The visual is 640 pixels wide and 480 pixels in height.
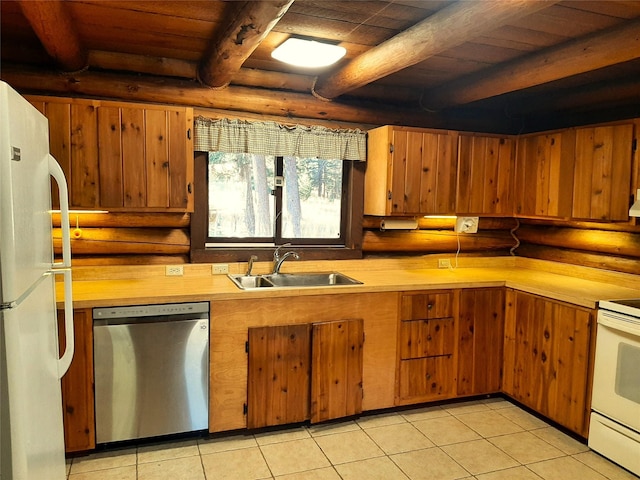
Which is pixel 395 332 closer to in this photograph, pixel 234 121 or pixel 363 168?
pixel 363 168

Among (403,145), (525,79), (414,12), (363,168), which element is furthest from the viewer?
(363,168)

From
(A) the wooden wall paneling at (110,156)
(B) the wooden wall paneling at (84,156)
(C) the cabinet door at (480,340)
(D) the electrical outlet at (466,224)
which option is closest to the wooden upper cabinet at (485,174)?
(D) the electrical outlet at (466,224)

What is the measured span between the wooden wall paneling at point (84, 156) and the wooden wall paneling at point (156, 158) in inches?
11.6

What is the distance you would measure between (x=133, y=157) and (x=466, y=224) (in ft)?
8.71

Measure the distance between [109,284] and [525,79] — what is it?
9.65 ft

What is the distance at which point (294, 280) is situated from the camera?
11.2 feet

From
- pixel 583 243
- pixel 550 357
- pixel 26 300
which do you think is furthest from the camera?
pixel 583 243

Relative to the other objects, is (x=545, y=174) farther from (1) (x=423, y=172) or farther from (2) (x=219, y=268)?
(2) (x=219, y=268)

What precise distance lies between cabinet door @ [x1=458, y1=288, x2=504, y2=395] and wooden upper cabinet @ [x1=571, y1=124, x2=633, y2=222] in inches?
34.0

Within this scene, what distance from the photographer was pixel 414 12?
7.57 feet

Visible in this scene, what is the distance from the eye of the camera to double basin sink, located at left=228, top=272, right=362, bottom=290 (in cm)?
330

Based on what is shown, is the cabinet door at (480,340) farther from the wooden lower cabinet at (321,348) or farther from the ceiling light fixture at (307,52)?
A: the ceiling light fixture at (307,52)

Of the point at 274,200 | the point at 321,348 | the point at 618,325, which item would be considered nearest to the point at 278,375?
the point at 321,348

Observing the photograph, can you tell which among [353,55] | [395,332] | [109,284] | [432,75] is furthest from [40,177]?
[432,75]
